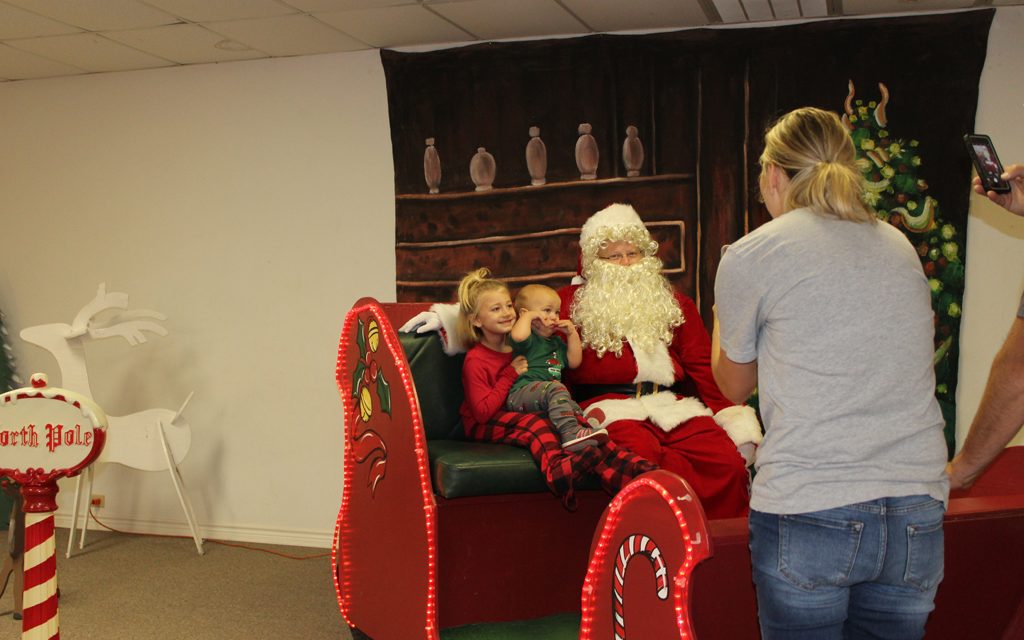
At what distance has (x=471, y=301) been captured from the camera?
364cm

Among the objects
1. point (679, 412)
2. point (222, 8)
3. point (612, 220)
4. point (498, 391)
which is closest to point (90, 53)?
point (222, 8)

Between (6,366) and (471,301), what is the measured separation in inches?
144

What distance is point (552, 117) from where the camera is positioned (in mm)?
4961

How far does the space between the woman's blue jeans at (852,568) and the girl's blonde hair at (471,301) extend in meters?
1.88

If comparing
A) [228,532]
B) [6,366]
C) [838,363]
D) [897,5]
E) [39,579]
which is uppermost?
[897,5]

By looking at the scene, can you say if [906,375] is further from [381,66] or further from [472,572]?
[381,66]

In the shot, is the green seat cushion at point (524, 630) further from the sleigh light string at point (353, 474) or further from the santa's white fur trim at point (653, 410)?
the santa's white fur trim at point (653, 410)

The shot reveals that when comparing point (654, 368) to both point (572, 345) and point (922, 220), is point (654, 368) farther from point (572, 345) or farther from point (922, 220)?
point (922, 220)

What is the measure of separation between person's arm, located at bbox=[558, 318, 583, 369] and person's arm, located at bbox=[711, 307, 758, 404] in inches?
59.2

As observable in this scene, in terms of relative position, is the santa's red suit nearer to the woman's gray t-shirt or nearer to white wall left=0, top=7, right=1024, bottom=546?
the woman's gray t-shirt

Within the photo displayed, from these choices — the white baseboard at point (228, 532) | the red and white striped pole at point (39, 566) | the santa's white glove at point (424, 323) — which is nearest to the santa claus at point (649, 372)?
the santa's white glove at point (424, 323)

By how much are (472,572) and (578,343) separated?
886 millimetres

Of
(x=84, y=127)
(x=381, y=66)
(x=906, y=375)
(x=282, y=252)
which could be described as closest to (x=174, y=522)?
(x=282, y=252)

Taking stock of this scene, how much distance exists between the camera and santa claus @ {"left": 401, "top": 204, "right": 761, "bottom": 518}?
10.7ft
